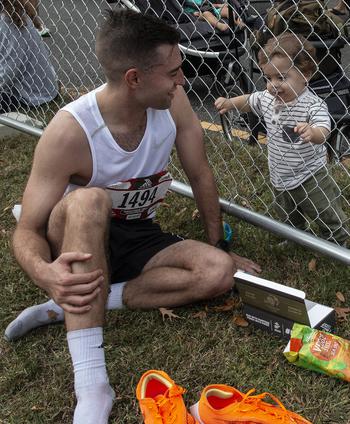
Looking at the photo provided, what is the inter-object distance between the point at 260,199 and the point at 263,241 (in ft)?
1.31

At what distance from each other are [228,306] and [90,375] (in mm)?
751

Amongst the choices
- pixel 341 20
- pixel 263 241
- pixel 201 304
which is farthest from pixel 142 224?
pixel 341 20

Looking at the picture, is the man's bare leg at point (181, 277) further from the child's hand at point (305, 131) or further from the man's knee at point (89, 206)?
the child's hand at point (305, 131)

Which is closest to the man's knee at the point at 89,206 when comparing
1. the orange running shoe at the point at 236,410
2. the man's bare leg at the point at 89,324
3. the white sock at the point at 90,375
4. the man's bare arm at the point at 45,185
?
the man's bare leg at the point at 89,324

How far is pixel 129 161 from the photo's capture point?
2.38 metres

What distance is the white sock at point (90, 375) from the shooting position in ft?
6.41

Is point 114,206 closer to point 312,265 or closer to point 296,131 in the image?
point 296,131

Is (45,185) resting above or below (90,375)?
above

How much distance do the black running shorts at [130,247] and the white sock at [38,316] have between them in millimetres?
72

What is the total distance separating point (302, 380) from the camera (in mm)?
2107

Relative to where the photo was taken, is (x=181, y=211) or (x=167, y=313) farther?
(x=181, y=211)

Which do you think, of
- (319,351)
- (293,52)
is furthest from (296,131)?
(319,351)

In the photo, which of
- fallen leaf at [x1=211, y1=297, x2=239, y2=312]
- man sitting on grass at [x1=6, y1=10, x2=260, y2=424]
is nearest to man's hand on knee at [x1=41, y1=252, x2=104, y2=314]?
man sitting on grass at [x1=6, y1=10, x2=260, y2=424]

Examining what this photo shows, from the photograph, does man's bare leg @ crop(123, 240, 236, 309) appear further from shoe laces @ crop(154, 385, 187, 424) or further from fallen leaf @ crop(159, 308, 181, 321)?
shoe laces @ crop(154, 385, 187, 424)
